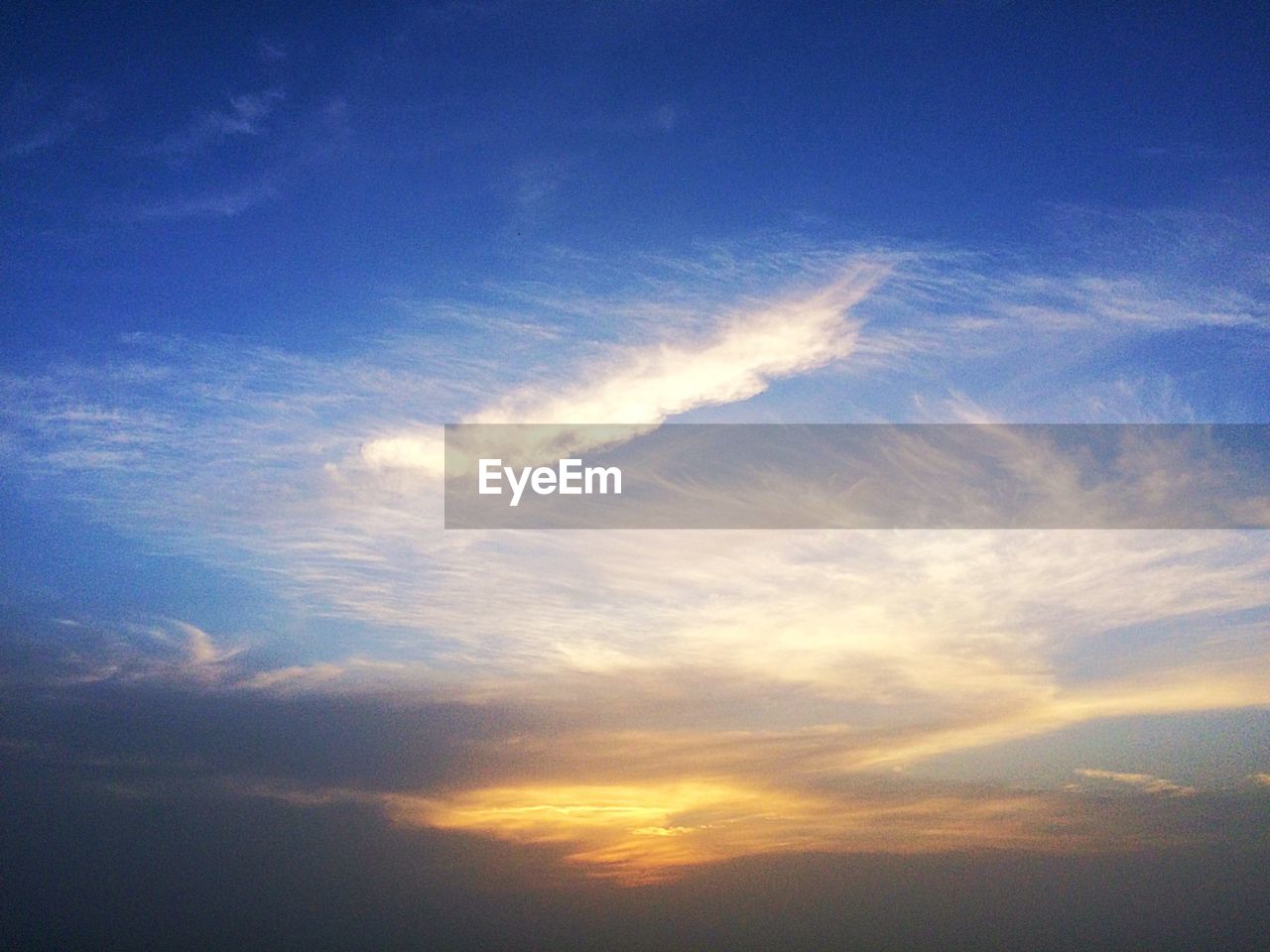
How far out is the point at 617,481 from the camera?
4019 centimetres

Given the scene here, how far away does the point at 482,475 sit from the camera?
38.4 metres

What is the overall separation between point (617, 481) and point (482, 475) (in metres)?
6.74
